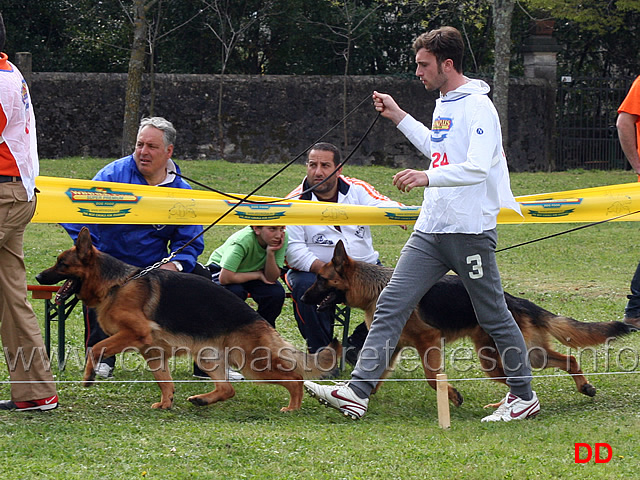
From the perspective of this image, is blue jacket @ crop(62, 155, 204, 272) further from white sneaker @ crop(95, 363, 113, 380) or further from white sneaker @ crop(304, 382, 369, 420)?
A: white sneaker @ crop(304, 382, 369, 420)

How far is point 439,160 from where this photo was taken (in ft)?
16.0

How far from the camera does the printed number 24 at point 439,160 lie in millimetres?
4836

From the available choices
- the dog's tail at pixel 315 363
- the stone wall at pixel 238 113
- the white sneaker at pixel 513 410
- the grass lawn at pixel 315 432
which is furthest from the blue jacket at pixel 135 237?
the stone wall at pixel 238 113

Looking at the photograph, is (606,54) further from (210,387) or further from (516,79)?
(210,387)

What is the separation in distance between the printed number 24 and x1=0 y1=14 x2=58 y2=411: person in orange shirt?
2244 mm

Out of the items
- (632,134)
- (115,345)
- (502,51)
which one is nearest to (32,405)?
(115,345)

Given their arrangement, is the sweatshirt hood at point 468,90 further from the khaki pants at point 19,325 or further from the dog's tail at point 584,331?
the khaki pants at point 19,325

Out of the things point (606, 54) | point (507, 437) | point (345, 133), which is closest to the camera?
point (507, 437)

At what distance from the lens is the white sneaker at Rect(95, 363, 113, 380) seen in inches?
237

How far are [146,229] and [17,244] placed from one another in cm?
142

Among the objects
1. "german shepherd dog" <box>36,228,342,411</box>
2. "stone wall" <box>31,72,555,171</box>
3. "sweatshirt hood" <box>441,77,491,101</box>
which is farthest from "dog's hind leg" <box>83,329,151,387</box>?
"stone wall" <box>31,72,555,171</box>

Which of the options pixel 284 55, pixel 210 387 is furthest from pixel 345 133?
pixel 210 387

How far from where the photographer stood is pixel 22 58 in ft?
52.3

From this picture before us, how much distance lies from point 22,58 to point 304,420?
511 inches
